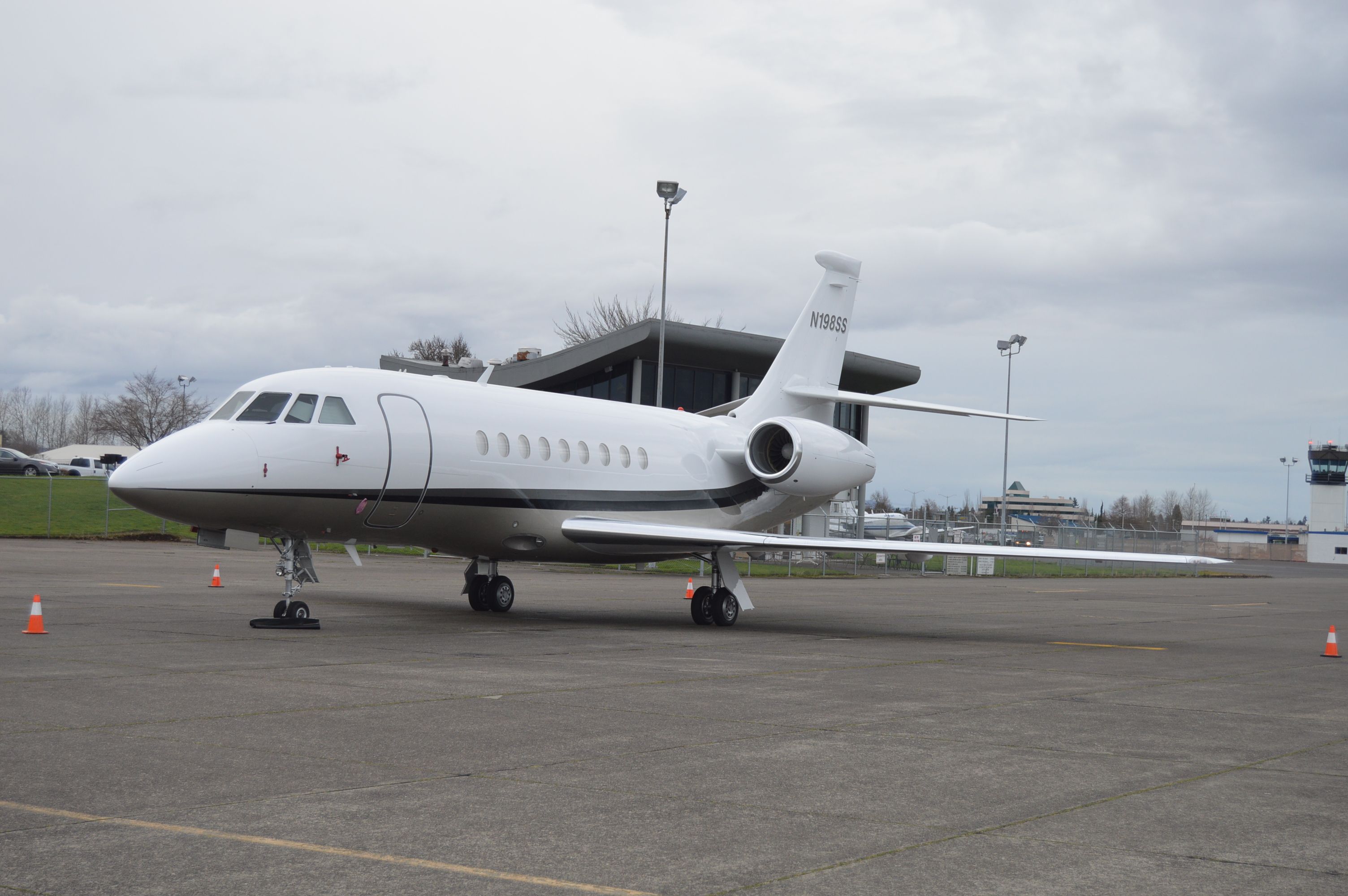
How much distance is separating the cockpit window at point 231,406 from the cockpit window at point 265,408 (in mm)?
141

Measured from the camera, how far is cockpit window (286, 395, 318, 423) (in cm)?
1524

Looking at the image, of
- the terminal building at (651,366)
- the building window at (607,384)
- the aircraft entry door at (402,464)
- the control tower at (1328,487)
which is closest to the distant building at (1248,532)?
the control tower at (1328,487)

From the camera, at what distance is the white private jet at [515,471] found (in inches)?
581

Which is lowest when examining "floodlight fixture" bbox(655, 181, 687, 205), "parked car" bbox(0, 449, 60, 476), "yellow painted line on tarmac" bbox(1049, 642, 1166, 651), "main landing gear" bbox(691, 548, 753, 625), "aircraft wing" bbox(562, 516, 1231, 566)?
"yellow painted line on tarmac" bbox(1049, 642, 1166, 651)

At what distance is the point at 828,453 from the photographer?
2109 centimetres

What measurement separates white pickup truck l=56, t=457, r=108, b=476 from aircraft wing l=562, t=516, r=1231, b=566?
204ft

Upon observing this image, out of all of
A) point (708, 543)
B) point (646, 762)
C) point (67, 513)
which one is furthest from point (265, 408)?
point (67, 513)

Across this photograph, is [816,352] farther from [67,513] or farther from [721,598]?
[67,513]

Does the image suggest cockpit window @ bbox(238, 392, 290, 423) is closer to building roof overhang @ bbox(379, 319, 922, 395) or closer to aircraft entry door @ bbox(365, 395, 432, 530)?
aircraft entry door @ bbox(365, 395, 432, 530)

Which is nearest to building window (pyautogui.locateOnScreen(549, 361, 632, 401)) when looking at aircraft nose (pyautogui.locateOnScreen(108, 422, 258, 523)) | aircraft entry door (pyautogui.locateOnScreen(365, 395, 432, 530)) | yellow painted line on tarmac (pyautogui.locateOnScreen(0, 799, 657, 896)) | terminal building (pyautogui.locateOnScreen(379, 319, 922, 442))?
terminal building (pyautogui.locateOnScreen(379, 319, 922, 442))

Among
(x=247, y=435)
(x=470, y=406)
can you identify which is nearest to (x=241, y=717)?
(x=247, y=435)

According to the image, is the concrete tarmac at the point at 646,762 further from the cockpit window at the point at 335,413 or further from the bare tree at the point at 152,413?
the bare tree at the point at 152,413

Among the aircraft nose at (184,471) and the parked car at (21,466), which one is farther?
the parked car at (21,466)

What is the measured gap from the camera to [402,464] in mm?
16016
